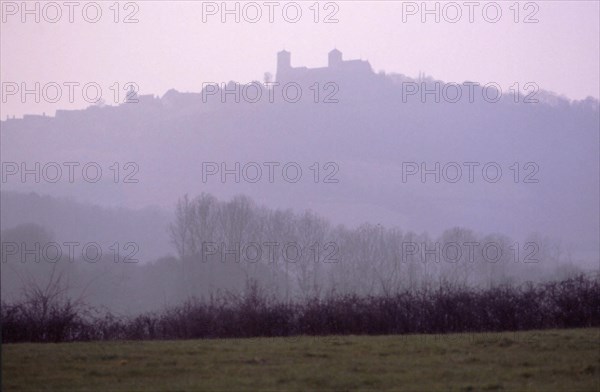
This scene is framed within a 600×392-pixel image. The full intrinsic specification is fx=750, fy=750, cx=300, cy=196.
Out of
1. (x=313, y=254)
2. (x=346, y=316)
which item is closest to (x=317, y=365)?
(x=346, y=316)

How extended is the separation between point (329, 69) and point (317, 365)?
85661mm

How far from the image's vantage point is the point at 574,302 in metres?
21.7

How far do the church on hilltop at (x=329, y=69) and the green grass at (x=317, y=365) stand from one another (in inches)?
2987

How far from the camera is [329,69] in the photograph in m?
95.9

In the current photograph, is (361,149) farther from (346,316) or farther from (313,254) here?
(346,316)

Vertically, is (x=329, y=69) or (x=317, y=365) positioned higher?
(x=329, y=69)

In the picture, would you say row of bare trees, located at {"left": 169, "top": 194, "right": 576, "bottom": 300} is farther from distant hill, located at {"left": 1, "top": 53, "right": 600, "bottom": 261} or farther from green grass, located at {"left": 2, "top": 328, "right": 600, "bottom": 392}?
green grass, located at {"left": 2, "top": 328, "right": 600, "bottom": 392}

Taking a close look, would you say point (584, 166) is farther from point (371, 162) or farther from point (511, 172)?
point (371, 162)

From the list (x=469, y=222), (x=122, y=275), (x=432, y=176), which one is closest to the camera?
(x=122, y=275)

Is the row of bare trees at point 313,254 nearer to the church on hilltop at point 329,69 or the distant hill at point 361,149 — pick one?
the distant hill at point 361,149

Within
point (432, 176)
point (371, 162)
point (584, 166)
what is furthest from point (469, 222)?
point (584, 166)

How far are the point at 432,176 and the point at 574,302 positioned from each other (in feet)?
200

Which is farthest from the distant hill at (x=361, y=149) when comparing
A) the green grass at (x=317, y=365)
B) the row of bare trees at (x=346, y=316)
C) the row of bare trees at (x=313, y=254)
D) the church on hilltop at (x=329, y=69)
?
the green grass at (x=317, y=365)

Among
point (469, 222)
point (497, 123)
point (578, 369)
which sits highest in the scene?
point (497, 123)
